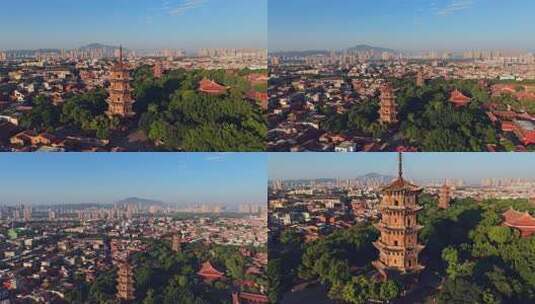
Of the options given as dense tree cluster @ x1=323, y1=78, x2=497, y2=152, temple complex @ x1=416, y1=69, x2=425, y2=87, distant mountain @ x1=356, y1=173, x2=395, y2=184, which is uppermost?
temple complex @ x1=416, y1=69, x2=425, y2=87

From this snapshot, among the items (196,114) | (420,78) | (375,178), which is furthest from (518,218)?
(196,114)

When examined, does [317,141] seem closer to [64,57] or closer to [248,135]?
[248,135]

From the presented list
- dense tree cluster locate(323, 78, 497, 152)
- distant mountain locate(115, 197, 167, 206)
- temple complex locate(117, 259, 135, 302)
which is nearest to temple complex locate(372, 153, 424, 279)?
dense tree cluster locate(323, 78, 497, 152)

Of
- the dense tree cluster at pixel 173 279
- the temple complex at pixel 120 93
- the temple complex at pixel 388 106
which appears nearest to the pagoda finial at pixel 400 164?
the temple complex at pixel 388 106

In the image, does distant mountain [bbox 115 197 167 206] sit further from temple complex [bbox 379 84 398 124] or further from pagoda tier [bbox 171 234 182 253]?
temple complex [bbox 379 84 398 124]

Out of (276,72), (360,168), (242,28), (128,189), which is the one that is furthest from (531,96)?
(128,189)

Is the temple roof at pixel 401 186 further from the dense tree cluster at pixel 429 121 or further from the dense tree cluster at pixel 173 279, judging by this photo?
the dense tree cluster at pixel 173 279

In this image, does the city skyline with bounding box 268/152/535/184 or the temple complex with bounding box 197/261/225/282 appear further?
the temple complex with bounding box 197/261/225/282
